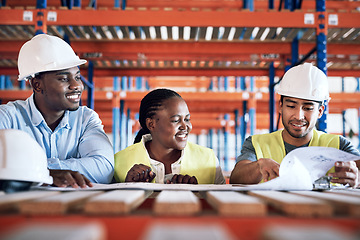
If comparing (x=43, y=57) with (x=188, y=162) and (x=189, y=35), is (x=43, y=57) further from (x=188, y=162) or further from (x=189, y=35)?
(x=189, y=35)

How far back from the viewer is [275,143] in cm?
268

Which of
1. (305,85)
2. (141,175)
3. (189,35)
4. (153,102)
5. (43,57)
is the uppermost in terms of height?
(189,35)

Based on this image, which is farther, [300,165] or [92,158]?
[92,158]

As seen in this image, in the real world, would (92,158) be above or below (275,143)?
below

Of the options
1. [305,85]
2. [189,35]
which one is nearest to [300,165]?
[305,85]

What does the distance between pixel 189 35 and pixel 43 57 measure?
9.74 ft

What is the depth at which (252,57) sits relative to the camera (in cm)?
607

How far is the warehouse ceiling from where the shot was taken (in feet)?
13.3

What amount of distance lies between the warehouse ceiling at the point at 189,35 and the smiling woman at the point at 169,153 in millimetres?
1876

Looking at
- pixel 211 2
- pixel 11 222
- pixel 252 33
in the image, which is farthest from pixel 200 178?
pixel 211 2

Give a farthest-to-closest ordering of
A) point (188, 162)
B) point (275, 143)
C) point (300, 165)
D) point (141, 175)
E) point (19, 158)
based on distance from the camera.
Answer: point (275, 143) < point (188, 162) < point (141, 175) < point (300, 165) < point (19, 158)

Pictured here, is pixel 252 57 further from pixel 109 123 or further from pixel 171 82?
pixel 109 123

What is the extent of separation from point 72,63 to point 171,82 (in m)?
10.2

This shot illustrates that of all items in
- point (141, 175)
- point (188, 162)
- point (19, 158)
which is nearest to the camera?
point (19, 158)
